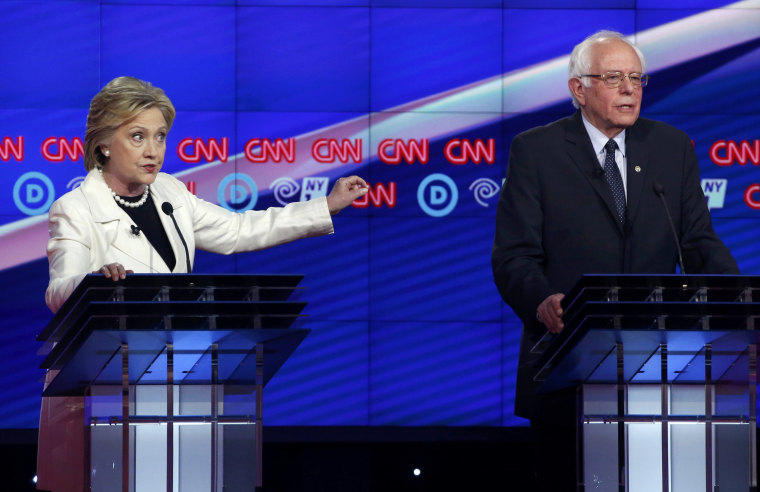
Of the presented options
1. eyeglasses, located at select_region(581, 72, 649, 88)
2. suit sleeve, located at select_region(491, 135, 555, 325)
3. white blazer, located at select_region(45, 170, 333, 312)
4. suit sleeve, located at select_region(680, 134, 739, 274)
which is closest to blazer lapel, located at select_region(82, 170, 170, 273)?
white blazer, located at select_region(45, 170, 333, 312)

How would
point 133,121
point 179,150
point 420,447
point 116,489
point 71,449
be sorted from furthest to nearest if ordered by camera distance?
point 179,150, point 420,447, point 133,121, point 71,449, point 116,489

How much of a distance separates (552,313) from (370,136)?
3.99 m

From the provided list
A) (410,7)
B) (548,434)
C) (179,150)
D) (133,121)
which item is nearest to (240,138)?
(179,150)

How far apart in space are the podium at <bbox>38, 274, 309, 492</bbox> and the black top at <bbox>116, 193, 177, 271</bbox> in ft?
1.49

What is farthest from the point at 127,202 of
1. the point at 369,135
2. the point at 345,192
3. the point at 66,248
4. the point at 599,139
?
the point at 369,135

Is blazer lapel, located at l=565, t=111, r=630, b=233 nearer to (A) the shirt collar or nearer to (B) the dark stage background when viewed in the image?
(A) the shirt collar

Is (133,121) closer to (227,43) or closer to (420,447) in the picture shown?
(420,447)

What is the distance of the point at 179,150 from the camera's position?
6.38 m

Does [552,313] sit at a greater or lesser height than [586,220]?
lesser

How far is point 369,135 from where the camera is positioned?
6426 mm

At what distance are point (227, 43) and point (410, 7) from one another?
1025mm

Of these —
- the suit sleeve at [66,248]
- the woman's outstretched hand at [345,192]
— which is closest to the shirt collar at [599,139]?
the woman's outstretched hand at [345,192]

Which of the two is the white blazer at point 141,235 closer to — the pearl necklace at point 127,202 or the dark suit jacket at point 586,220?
the pearl necklace at point 127,202

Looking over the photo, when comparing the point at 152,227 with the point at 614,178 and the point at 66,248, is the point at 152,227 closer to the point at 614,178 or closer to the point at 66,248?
the point at 66,248
